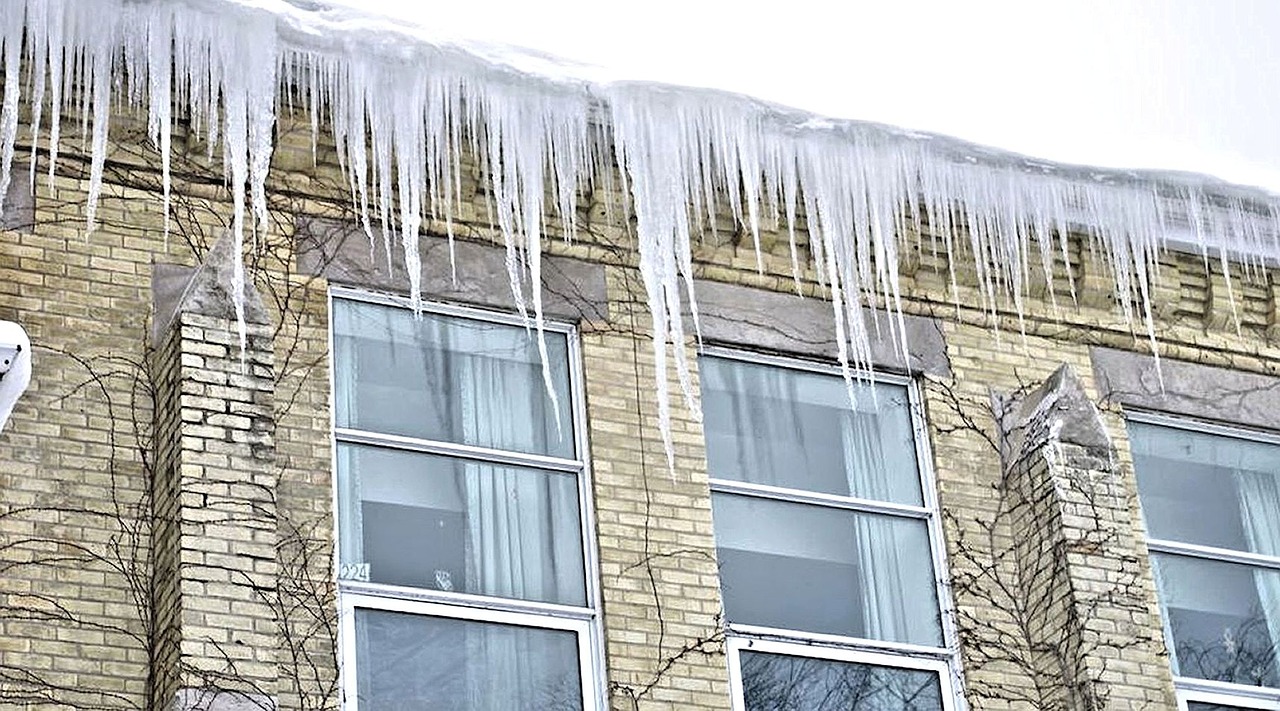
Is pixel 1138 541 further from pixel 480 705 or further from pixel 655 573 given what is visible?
pixel 480 705

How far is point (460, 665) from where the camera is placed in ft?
42.6

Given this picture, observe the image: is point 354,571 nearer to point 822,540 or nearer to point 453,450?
point 453,450

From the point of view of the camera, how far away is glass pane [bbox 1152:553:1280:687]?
48.6 ft

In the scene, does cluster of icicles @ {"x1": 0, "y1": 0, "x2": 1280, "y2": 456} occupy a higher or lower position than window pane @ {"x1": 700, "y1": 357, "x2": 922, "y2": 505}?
higher

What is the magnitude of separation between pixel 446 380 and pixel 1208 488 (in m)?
4.51

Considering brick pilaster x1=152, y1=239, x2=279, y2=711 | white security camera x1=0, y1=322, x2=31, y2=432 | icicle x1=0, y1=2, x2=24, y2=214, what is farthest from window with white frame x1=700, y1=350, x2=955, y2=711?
white security camera x1=0, y1=322, x2=31, y2=432

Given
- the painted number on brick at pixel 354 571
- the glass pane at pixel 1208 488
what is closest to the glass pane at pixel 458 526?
the painted number on brick at pixel 354 571

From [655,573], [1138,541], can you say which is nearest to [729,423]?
[655,573]

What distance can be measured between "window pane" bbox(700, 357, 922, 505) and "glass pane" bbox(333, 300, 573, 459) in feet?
3.06

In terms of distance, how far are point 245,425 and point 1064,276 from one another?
5281 mm

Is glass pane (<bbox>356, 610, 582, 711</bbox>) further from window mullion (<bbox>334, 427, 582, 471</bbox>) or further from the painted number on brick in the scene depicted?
window mullion (<bbox>334, 427, 582, 471</bbox>)

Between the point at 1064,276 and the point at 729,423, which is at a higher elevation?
the point at 1064,276

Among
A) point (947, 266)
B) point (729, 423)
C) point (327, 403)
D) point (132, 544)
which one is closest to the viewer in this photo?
point (132, 544)

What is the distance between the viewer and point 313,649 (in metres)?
12.6
